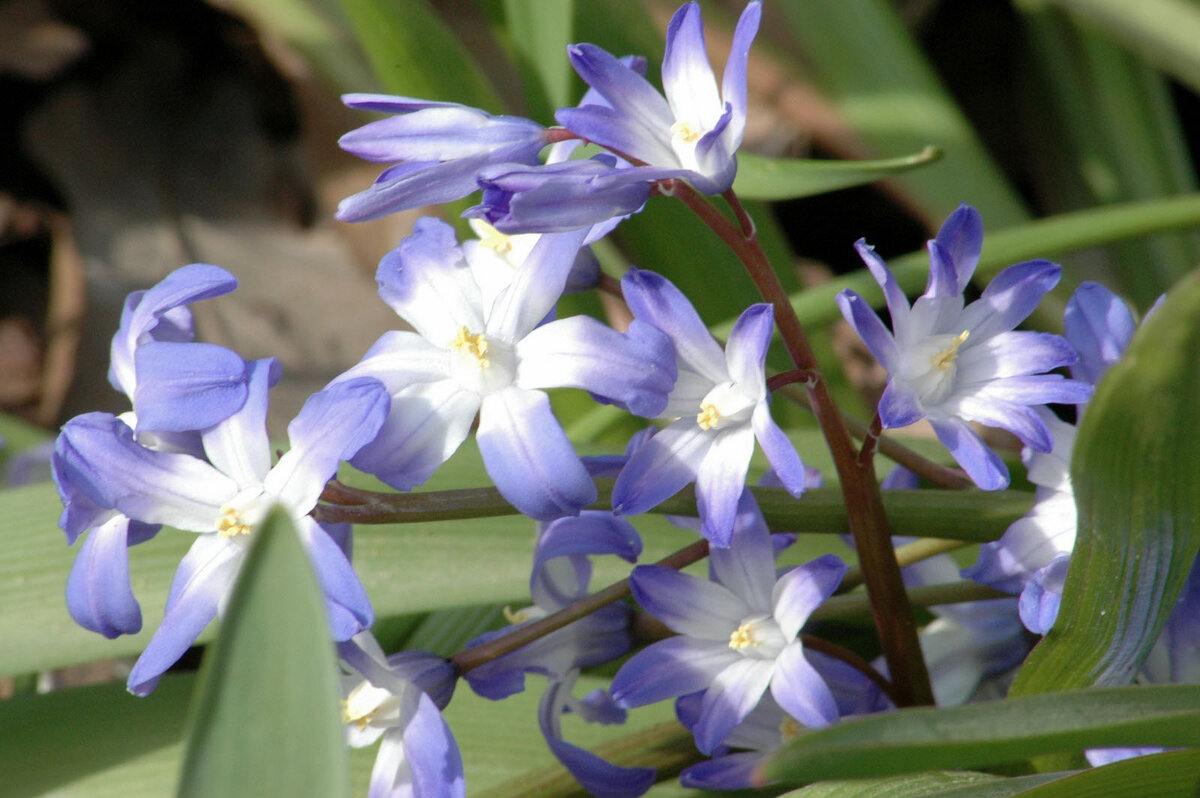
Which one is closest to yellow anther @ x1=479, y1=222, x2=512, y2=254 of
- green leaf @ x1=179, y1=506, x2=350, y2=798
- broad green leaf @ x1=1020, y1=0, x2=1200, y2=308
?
green leaf @ x1=179, y1=506, x2=350, y2=798

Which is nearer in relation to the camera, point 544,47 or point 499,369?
point 499,369

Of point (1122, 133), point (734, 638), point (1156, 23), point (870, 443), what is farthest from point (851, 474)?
point (1122, 133)

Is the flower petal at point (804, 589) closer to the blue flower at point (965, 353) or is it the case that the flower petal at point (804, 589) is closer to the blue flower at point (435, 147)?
the blue flower at point (965, 353)

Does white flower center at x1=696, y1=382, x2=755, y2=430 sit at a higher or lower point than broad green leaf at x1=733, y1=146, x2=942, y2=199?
lower

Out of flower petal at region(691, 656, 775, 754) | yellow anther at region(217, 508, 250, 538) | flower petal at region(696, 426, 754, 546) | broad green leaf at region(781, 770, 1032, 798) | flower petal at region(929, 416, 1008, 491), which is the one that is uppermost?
flower petal at region(929, 416, 1008, 491)

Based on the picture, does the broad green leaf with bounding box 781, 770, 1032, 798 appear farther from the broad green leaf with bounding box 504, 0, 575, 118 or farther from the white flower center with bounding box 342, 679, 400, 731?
the broad green leaf with bounding box 504, 0, 575, 118

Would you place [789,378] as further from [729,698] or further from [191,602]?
[191,602]

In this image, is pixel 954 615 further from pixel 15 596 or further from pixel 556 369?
pixel 15 596
